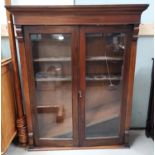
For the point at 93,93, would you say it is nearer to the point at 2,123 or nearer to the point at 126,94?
the point at 126,94

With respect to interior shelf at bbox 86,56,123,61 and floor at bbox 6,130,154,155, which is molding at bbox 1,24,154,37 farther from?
floor at bbox 6,130,154,155

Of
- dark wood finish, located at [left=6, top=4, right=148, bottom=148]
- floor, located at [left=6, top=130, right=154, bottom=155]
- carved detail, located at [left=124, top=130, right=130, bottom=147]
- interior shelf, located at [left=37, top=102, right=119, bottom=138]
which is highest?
dark wood finish, located at [left=6, top=4, right=148, bottom=148]

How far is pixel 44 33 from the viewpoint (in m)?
1.65

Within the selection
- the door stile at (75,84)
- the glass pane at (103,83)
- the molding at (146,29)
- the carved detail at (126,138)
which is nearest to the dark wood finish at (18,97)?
the door stile at (75,84)

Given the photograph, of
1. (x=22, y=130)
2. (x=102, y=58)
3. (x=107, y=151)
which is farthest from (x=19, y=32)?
(x=107, y=151)

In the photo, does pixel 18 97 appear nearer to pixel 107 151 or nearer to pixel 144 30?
pixel 107 151

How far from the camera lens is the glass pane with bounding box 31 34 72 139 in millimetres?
1793

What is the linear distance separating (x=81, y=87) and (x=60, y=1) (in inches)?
38.9

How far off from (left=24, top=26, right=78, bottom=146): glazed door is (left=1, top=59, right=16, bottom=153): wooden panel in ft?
0.85

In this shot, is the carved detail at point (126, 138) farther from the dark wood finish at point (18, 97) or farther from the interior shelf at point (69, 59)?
the dark wood finish at point (18, 97)

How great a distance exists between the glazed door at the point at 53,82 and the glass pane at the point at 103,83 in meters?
0.18

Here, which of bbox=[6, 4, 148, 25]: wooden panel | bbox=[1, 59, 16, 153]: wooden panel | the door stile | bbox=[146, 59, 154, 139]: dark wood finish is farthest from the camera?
bbox=[146, 59, 154, 139]: dark wood finish

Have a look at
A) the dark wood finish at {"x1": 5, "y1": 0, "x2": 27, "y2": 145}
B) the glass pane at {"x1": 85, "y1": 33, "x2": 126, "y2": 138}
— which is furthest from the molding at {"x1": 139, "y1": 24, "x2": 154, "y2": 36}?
the dark wood finish at {"x1": 5, "y1": 0, "x2": 27, "y2": 145}

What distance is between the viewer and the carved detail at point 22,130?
2.04 meters
